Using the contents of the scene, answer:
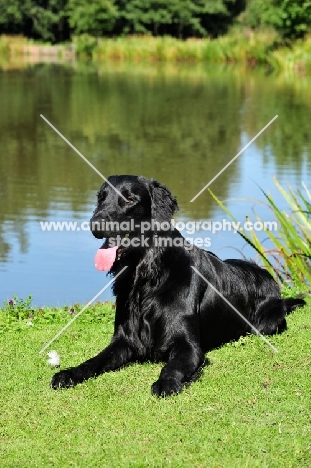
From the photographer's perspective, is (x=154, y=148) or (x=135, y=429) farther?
(x=154, y=148)

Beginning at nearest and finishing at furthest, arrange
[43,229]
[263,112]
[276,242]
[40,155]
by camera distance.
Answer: [276,242], [43,229], [40,155], [263,112]

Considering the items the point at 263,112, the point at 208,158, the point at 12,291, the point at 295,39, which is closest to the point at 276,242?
the point at 12,291

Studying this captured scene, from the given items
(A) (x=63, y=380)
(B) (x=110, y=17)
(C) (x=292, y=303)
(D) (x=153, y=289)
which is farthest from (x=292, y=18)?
(A) (x=63, y=380)

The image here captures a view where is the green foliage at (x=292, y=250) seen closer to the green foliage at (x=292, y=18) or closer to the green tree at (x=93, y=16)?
the green foliage at (x=292, y=18)

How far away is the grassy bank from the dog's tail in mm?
31509

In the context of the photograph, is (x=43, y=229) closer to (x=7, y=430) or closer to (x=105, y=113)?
(x=7, y=430)

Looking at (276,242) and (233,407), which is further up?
(233,407)

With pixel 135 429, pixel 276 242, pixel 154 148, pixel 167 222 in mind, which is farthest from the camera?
pixel 154 148

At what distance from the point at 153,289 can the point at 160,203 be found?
0.58m

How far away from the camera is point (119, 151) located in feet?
57.7

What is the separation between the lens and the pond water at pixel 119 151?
10.0 m

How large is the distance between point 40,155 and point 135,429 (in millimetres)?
13213

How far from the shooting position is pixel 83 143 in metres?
18.4

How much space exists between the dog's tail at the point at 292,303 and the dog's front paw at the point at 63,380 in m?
2.30
